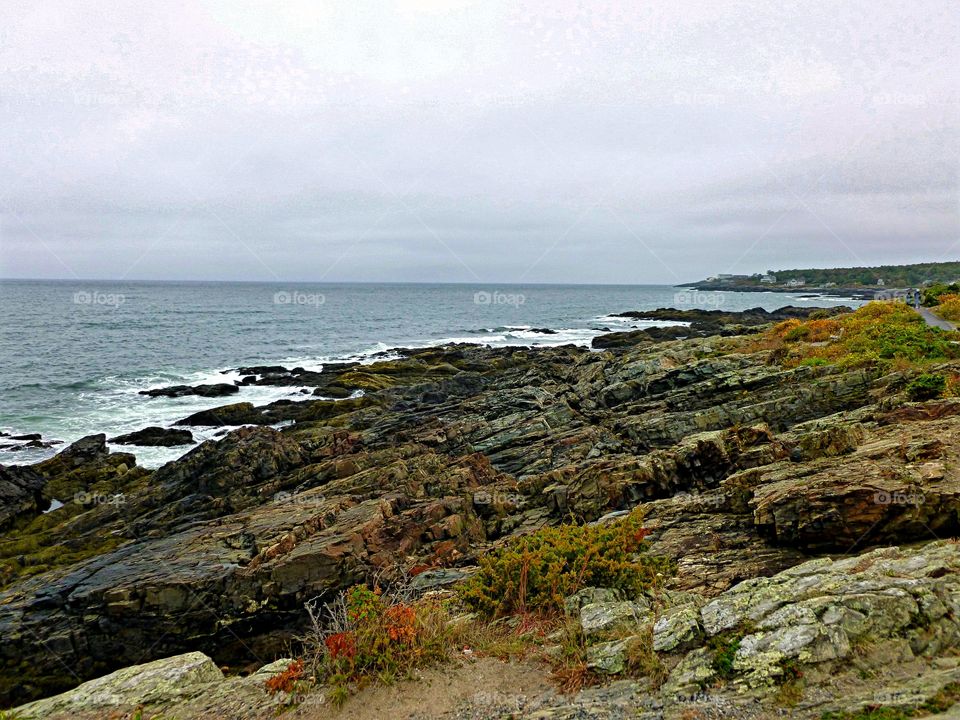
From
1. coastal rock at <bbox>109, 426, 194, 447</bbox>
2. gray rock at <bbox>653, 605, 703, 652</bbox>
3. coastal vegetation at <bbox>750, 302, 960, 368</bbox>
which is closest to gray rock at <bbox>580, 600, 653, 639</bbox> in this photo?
gray rock at <bbox>653, 605, 703, 652</bbox>

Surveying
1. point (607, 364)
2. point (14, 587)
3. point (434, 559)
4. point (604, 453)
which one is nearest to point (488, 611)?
point (434, 559)

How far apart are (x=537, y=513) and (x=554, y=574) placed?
6.35m

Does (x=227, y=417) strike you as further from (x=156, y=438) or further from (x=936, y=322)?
(x=936, y=322)

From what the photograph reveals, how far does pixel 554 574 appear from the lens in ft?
27.6

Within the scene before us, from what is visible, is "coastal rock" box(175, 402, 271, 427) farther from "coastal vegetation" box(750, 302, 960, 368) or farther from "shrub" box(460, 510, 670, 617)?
"coastal vegetation" box(750, 302, 960, 368)

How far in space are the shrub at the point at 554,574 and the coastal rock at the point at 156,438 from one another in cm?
2407

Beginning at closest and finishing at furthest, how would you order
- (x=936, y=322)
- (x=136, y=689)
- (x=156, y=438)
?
1. (x=136, y=689)
2. (x=936, y=322)
3. (x=156, y=438)

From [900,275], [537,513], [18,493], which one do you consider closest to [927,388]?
[537,513]

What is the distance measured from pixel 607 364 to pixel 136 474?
23198 millimetres

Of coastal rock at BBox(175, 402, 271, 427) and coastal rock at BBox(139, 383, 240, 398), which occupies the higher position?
coastal rock at BBox(139, 383, 240, 398)

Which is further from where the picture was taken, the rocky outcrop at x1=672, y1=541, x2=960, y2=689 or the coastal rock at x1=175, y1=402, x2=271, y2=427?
the coastal rock at x1=175, y1=402, x2=271, y2=427

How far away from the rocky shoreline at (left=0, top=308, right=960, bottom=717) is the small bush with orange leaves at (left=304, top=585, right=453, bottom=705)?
1973 mm

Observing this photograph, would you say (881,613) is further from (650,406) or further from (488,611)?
(650,406)

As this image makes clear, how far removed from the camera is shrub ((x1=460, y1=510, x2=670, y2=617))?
8.31m
